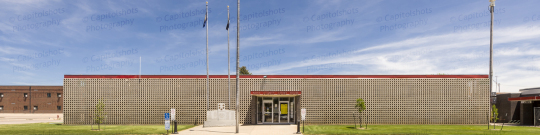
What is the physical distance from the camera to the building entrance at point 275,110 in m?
24.0

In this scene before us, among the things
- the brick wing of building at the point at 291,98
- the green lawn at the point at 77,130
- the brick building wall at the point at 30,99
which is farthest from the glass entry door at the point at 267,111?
the brick building wall at the point at 30,99

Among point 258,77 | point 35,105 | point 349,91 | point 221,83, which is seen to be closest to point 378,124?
point 349,91

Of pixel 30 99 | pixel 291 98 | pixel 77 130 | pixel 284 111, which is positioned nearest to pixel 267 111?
pixel 284 111

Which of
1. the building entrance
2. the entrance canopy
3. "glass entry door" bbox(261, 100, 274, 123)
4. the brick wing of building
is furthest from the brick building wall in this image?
the entrance canopy

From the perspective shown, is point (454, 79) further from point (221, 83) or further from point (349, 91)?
point (221, 83)

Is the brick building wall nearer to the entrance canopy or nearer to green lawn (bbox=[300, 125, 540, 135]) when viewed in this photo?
the entrance canopy

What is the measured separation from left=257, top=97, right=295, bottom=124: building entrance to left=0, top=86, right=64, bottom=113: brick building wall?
176 ft

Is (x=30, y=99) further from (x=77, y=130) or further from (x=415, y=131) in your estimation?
(x=415, y=131)

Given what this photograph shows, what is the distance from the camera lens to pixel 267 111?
24109 mm

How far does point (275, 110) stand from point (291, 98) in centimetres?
142

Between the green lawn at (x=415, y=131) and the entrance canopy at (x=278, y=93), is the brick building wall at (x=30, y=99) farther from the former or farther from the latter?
the green lawn at (x=415, y=131)

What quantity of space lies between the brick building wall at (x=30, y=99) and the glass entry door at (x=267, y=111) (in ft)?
177

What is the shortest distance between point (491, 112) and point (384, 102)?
6.93m

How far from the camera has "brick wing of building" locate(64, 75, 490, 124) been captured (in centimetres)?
2402
